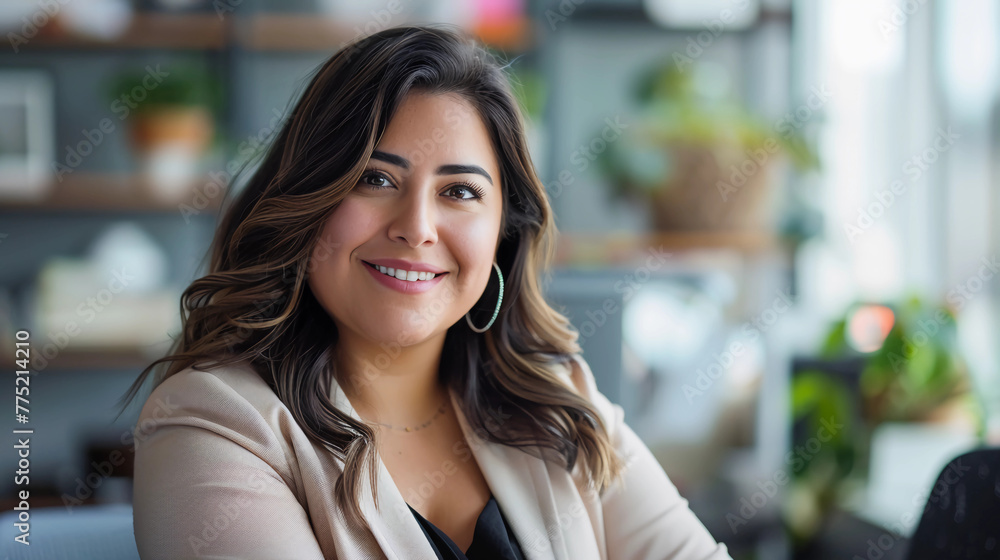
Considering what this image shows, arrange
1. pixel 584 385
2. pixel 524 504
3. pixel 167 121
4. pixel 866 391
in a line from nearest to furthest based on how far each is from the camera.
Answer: pixel 524 504
pixel 584 385
pixel 866 391
pixel 167 121

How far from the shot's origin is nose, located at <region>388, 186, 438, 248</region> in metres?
1.03

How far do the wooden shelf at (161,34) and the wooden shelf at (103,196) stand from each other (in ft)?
1.35

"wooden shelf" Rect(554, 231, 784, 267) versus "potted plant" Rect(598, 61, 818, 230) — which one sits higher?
"potted plant" Rect(598, 61, 818, 230)

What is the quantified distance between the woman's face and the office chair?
739 millimetres

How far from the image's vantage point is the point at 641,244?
2516mm

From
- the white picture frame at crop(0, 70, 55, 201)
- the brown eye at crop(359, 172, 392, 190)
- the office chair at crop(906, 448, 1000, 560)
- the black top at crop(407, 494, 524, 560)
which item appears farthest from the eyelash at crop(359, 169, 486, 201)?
the white picture frame at crop(0, 70, 55, 201)

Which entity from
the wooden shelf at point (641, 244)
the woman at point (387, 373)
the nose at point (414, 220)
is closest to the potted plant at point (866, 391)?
the wooden shelf at point (641, 244)

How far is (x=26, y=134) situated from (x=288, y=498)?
2107 mm

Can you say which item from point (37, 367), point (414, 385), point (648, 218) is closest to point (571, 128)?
point (648, 218)

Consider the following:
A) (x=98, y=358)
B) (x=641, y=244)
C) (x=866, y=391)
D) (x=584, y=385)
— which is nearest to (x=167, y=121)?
(x=98, y=358)

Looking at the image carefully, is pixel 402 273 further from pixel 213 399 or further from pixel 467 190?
pixel 213 399

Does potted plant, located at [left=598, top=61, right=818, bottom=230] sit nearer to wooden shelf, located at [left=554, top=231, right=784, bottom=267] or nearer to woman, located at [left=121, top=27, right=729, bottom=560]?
wooden shelf, located at [left=554, top=231, right=784, bottom=267]

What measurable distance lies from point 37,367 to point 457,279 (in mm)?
2046

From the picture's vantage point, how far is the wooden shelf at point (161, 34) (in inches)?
96.3
